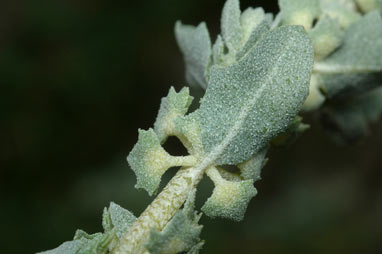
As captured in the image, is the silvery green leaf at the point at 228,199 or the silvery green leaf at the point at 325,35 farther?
the silvery green leaf at the point at 325,35

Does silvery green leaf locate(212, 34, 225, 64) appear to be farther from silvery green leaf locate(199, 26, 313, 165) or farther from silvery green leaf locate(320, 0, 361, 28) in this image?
silvery green leaf locate(320, 0, 361, 28)

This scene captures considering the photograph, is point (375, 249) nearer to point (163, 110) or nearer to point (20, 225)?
point (20, 225)

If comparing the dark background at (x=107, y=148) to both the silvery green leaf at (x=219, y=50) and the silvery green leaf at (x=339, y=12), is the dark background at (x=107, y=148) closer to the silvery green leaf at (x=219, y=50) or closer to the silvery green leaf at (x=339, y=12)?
the silvery green leaf at (x=339, y=12)

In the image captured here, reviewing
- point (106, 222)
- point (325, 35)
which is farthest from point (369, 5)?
point (106, 222)

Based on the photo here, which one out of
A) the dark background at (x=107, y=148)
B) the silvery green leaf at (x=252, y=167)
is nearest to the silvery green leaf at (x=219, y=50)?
the silvery green leaf at (x=252, y=167)

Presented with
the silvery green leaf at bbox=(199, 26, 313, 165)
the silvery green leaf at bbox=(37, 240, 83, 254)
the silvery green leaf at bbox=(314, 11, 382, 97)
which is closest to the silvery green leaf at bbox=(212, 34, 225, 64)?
the silvery green leaf at bbox=(199, 26, 313, 165)

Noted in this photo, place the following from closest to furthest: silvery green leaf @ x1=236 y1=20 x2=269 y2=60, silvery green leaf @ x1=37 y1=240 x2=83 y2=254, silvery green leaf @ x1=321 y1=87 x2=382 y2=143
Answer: silvery green leaf @ x1=37 y1=240 x2=83 y2=254
silvery green leaf @ x1=236 y1=20 x2=269 y2=60
silvery green leaf @ x1=321 y1=87 x2=382 y2=143
